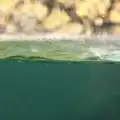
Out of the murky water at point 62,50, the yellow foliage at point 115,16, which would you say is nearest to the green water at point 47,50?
the murky water at point 62,50

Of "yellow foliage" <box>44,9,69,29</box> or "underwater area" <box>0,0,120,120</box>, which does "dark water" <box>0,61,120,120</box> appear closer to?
"underwater area" <box>0,0,120,120</box>

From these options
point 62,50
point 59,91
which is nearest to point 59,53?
point 62,50

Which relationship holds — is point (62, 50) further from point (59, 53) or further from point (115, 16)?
point (115, 16)

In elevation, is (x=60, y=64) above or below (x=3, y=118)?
above

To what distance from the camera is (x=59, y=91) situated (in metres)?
0.98

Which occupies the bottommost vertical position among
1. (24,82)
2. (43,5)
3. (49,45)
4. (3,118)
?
(3,118)

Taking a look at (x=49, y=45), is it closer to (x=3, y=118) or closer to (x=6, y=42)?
(x=6, y=42)

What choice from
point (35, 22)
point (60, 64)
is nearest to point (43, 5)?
point (35, 22)

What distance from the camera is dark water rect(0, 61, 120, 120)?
964 mm

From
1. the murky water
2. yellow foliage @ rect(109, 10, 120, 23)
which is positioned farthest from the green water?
yellow foliage @ rect(109, 10, 120, 23)

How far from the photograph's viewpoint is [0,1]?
0.97 m

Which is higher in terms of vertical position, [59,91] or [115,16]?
[115,16]

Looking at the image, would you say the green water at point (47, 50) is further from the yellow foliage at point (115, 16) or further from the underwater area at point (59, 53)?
the yellow foliage at point (115, 16)

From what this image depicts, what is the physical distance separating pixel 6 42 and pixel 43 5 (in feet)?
0.48
